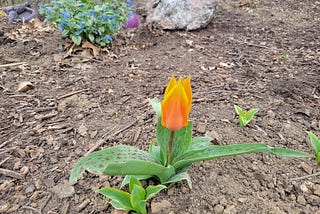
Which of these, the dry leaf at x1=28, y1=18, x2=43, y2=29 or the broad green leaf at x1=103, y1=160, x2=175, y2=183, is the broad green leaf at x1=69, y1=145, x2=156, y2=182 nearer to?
the broad green leaf at x1=103, y1=160, x2=175, y2=183

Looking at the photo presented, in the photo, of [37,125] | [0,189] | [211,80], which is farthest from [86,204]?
[211,80]

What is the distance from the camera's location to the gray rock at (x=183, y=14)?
367 centimetres

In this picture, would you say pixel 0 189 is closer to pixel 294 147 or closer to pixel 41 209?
pixel 41 209

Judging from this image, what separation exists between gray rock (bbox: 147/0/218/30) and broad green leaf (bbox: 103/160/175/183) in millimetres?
2639

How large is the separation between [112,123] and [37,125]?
53 cm

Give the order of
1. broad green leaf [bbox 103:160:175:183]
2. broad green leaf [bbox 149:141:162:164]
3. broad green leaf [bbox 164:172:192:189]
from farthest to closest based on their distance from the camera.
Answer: broad green leaf [bbox 149:141:162:164] < broad green leaf [bbox 164:172:192:189] < broad green leaf [bbox 103:160:175:183]

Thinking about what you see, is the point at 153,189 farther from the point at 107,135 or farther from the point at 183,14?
the point at 183,14

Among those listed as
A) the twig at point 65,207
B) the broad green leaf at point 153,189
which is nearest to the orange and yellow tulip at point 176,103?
the broad green leaf at point 153,189

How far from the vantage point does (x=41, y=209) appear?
152 centimetres

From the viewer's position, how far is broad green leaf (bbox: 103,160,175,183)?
1.13 m

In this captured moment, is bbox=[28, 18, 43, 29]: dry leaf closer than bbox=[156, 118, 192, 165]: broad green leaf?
No

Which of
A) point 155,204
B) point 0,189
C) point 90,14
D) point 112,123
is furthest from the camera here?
point 90,14

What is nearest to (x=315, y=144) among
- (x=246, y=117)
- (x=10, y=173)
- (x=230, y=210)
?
(x=246, y=117)

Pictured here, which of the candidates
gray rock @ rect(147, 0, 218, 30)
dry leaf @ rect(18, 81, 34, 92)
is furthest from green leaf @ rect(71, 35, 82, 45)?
gray rock @ rect(147, 0, 218, 30)
